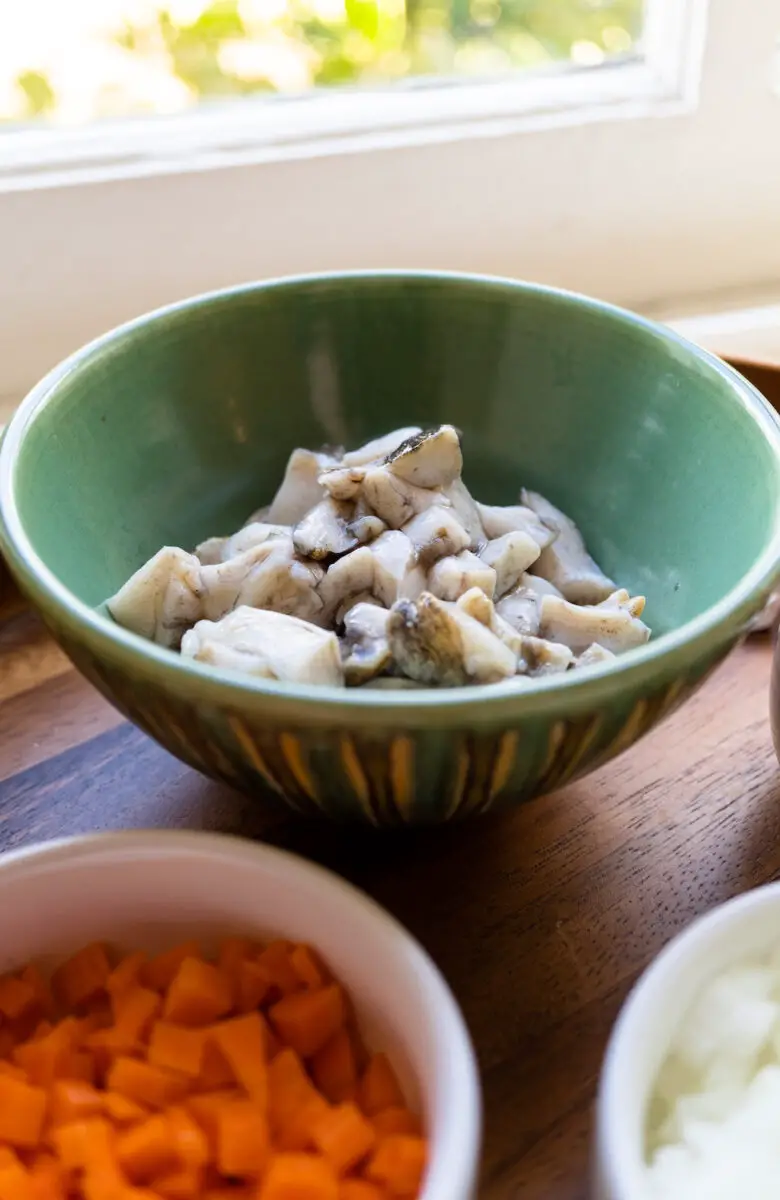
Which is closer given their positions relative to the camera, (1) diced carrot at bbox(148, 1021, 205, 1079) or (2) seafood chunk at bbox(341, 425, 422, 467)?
(1) diced carrot at bbox(148, 1021, 205, 1079)

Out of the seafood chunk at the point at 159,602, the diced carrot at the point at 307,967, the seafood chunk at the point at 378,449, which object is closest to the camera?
the diced carrot at the point at 307,967

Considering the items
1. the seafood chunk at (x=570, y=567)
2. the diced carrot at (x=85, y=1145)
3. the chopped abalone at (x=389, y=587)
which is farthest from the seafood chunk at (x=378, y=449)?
the diced carrot at (x=85, y=1145)

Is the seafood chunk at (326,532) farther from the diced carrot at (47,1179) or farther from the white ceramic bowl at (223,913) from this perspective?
the diced carrot at (47,1179)

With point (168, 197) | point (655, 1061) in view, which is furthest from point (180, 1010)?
point (168, 197)

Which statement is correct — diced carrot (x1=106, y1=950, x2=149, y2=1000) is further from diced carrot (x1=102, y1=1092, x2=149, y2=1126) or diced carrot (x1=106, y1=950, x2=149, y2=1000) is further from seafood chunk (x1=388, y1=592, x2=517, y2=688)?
seafood chunk (x1=388, y1=592, x2=517, y2=688)

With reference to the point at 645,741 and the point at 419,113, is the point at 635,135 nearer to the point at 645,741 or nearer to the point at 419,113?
the point at 419,113

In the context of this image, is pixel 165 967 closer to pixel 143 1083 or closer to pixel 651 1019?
pixel 143 1083

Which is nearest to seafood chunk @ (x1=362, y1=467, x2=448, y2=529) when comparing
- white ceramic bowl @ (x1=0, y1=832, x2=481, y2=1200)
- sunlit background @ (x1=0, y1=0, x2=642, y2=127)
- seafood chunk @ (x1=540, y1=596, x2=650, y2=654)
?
seafood chunk @ (x1=540, y1=596, x2=650, y2=654)
